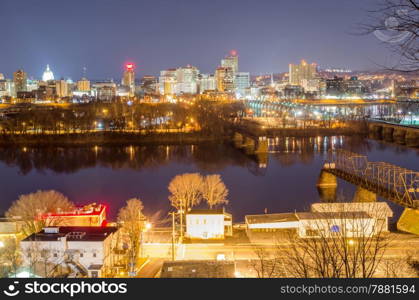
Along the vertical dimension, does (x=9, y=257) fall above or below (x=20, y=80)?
below

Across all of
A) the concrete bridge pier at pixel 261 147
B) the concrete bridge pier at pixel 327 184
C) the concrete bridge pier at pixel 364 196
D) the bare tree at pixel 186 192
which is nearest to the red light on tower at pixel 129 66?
the concrete bridge pier at pixel 261 147

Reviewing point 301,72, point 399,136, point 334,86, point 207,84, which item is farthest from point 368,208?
point 301,72

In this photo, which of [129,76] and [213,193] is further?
[129,76]

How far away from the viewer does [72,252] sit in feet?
10.5

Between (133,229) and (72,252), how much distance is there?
62 centimetres

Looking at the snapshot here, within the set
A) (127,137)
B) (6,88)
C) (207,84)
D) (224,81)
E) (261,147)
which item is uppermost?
(224,81)

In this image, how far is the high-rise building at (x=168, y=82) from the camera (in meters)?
37.6

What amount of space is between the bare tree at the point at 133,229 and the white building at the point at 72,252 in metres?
0.17

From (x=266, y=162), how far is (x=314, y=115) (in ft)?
30.2

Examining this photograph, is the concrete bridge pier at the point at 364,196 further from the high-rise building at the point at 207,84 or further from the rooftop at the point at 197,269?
the high-rise building at the point at 207,84

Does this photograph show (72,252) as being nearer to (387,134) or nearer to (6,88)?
(387,134)

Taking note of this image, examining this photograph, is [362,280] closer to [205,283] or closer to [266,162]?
[205,283]

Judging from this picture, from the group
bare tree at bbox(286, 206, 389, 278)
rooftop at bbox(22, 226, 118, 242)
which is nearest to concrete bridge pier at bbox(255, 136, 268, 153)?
bare tree at bbox(286, 206, 389, 278)

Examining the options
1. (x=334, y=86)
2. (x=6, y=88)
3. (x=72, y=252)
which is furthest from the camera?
(x=6, y=88)
